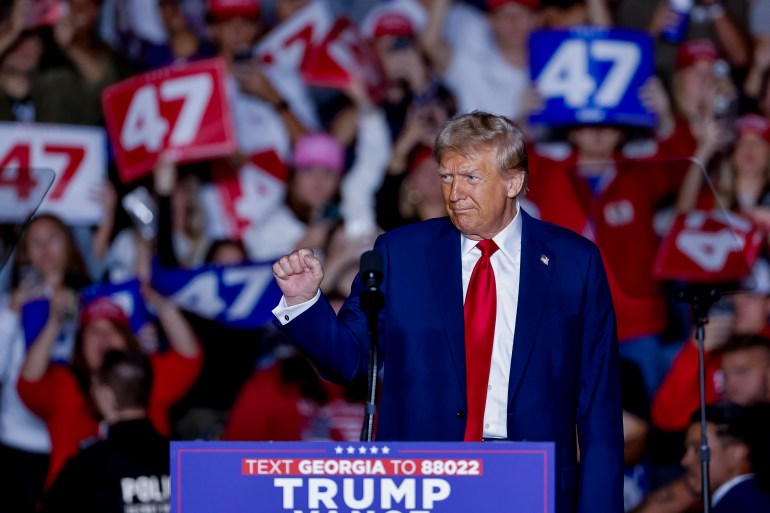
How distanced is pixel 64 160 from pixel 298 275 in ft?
14.6

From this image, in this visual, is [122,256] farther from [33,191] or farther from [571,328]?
[571,328]

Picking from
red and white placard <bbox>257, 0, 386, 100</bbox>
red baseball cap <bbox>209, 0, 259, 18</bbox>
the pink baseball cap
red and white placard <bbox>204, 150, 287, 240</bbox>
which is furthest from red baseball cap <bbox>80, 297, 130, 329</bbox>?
red baseball cap <bbox>209, 0, 259, 18</bbox>

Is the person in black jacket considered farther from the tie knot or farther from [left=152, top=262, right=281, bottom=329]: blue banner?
the tie knot

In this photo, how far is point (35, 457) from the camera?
6406mm

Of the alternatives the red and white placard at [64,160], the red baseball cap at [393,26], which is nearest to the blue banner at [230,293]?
the red and white placard at [64,160]

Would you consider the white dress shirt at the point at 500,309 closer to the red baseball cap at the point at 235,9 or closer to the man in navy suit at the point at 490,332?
the man in navy suit at the point at 490,332

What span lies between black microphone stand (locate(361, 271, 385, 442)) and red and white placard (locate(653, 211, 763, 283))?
3.43 meters

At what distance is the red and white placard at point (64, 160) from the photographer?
685 centimetres

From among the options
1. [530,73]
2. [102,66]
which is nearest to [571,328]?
[530,73]

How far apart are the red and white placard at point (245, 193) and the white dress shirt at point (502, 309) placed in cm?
399

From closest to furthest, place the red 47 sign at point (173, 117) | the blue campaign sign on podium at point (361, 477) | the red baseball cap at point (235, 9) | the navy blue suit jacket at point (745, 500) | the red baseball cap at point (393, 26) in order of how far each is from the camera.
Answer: the blue campaign sign on podium at point (361, 477) < the navy blue suit jacket at point (745, 500) < the red 47 sign at point (173, 117) < the red baseball cap at point (393, 26) < the red baseball cap at point (235, 9)

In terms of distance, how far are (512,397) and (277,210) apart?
4164mm

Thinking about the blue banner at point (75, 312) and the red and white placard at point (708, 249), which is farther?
the blue banner at point (75, 312)

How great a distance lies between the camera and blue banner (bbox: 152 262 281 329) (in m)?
6.40
